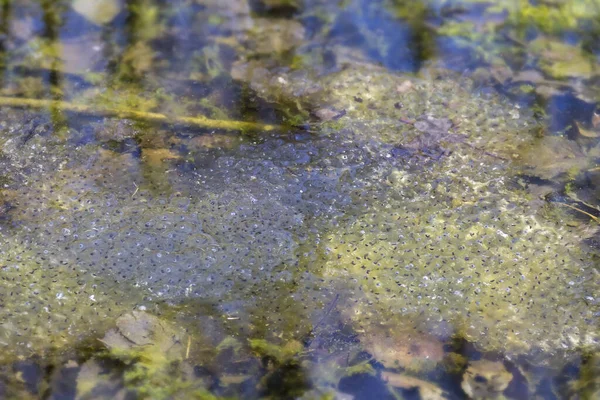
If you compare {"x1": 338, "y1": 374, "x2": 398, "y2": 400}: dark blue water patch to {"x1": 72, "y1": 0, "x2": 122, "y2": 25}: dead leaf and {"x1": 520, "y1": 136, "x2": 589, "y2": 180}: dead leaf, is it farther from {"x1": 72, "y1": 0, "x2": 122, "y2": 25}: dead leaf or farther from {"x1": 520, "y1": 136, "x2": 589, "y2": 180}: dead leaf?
{"x1": 72, "y1": 0, "x2": 122, "y2": 25}: dead leaf

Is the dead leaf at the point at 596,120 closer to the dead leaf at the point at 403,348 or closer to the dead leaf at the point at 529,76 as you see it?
the dead leaf at the point at 529,76

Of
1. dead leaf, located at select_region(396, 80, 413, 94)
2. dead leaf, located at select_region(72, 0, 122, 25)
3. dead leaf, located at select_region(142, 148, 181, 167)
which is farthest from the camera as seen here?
dead leaf, located at select_region(72, 0, 122, 25)

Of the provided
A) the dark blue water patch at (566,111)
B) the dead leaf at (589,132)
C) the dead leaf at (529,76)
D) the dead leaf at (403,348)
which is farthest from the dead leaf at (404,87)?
the dead leaf at (403,348)

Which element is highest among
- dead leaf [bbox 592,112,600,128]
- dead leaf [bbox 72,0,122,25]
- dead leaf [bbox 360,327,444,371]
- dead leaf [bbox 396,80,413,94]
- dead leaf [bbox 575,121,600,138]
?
dead leaf [bbox 72,0,122,25]

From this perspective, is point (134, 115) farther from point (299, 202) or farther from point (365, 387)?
point (365, 387)

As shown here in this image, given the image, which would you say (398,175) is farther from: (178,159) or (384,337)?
(178,159)

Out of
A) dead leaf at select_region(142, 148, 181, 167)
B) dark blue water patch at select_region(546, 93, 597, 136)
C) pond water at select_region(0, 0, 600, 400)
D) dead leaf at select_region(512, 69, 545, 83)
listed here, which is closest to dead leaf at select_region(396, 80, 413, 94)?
pond water at select_region(0, 0, 600, 400)

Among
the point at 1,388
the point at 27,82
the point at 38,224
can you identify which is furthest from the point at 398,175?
the point at 27,82
